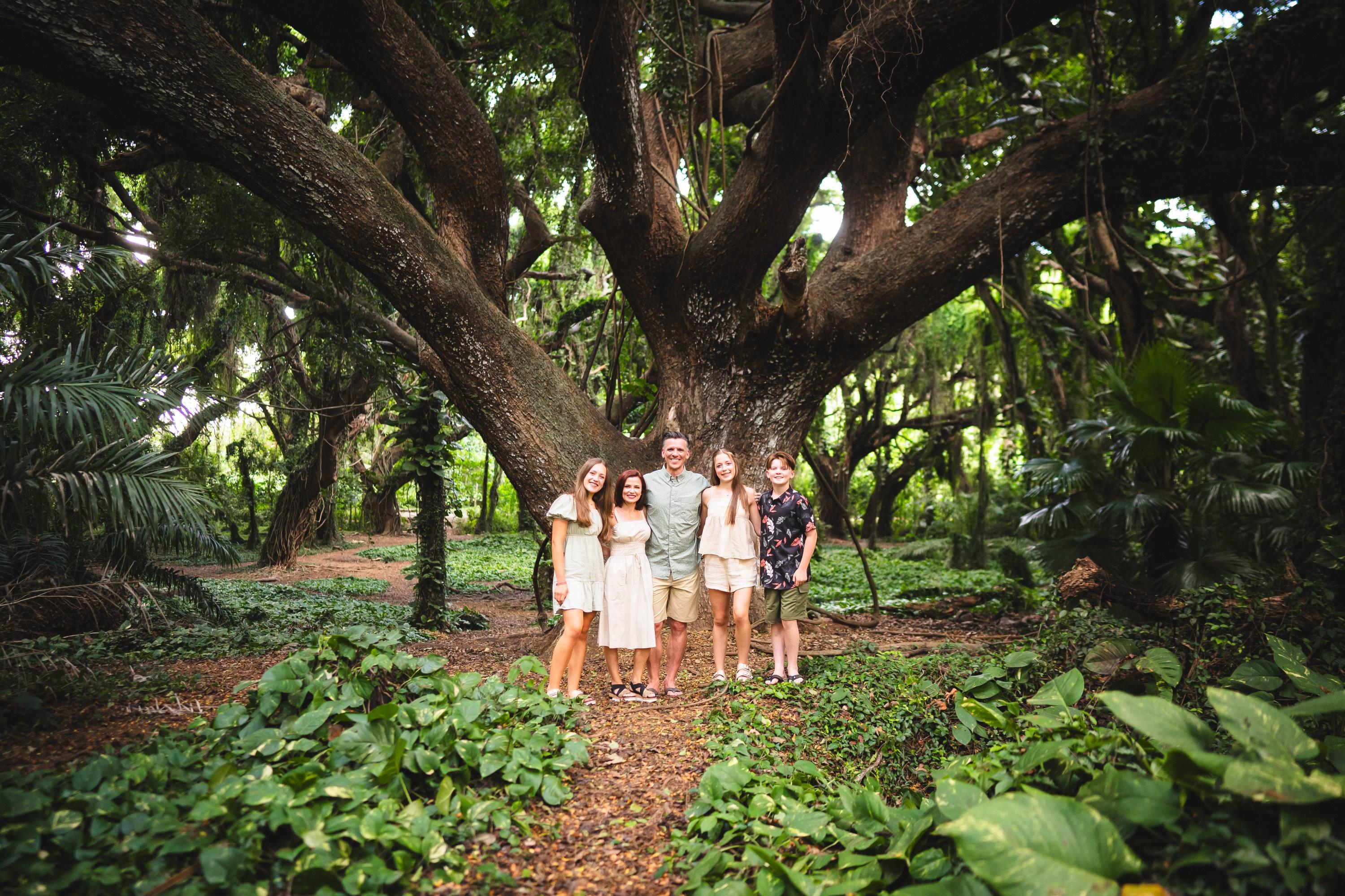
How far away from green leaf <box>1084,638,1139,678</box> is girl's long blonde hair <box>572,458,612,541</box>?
263 centimetres

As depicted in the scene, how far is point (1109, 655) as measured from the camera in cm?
359

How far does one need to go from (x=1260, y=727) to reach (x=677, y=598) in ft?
9.86

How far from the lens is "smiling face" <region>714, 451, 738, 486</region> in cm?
441

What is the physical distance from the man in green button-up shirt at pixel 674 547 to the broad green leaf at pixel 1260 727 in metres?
2.90

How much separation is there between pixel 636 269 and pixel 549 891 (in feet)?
14.4

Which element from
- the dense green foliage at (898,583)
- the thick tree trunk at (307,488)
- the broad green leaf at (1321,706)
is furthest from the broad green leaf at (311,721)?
the thick tree trunk at (307,488)

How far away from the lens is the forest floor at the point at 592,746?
238 cm

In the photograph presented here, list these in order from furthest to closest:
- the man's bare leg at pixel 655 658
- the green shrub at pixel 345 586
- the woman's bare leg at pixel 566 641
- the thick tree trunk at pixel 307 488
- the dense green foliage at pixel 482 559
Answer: the thick tree trunk at pixel 307 488, the dense green foliage at pixel 482 559, the green shrub at pixel 345 586, the man's bare leg at pixel 655 658, the woman's bare leg at pixel 566 641

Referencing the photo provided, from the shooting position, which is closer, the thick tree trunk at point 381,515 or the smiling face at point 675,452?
the smiling face at point 675,452

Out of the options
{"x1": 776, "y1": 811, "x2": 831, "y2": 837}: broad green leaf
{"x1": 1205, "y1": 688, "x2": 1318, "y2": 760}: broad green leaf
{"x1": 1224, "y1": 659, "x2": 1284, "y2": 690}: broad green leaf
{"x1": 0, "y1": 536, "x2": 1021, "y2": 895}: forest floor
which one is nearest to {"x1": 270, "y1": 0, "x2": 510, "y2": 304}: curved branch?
{"x1": 0, "y1": 536, "x2": 1021, "y2": 895}: forest floor

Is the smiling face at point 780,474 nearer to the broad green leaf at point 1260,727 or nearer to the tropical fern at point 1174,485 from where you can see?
the broad green leaf at point 1260,727

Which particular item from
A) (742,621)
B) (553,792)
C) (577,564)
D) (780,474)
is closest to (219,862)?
(553,792)

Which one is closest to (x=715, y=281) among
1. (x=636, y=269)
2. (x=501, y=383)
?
(x=636, y=269)

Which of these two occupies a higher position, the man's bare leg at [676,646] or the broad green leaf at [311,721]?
Answer: the broad green leaf at [311,721]
